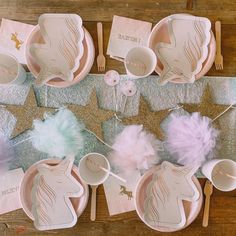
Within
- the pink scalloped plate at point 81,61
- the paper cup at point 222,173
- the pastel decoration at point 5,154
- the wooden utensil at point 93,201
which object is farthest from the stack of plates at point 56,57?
the paper cup at point 222,173

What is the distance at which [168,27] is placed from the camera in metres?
1.14

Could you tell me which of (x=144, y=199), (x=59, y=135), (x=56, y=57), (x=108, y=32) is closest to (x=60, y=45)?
(x=56, y=57)

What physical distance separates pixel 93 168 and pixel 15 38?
1.51ft

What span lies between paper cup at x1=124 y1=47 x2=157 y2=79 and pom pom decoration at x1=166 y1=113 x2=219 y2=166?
0.16 meters

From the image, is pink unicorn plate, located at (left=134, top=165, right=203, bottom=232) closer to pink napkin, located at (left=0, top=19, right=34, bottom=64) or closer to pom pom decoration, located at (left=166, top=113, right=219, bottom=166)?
pom pom decoration, located at (left=166, top=113, right=219, bottom=166)

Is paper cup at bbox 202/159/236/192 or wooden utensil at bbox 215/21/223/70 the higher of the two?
wooden utensil at bbox 215/21/223/70

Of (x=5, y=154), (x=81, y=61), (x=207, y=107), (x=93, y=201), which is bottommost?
(x=93, y=201)

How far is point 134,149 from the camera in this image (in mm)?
1077

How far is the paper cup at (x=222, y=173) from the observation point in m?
1.07

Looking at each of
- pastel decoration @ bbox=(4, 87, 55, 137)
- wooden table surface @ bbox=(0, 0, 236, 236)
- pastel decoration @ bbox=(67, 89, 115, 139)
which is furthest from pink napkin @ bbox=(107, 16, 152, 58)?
pastel decoration @ bbox=(4, 87, 55, 137)

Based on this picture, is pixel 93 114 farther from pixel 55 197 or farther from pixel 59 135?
pixel 55 197

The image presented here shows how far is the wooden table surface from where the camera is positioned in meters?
1.13

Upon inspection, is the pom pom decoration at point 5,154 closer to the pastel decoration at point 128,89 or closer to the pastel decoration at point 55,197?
the pastel decoration at point 55,197

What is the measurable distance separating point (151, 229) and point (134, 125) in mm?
304
